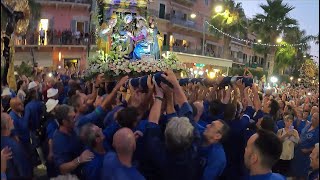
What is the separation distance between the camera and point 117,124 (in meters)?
4.32

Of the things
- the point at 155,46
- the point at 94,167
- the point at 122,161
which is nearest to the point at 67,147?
the point at 94,167

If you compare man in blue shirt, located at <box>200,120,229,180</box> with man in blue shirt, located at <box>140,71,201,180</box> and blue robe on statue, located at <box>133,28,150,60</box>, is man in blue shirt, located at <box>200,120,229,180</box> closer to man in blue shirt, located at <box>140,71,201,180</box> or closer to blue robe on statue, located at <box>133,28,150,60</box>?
man in blue shirt, located at <box>140,71,201,180</box>

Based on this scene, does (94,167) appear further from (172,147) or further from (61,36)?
(61,36)

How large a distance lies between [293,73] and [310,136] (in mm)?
50804

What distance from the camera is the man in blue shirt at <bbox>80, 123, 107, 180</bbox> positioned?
3850 mm

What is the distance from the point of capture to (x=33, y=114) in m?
6.76

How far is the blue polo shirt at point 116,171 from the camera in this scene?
3375 millimetres

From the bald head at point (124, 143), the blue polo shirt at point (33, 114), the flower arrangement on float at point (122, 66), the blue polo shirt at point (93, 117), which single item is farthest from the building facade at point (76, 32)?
the bald head at point (124, 143)

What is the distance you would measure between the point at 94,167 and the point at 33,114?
3.21 metres

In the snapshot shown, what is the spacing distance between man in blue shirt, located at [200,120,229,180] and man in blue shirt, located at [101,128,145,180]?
84 centimetres

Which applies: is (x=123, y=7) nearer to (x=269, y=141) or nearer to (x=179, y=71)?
(x=179, y=71)

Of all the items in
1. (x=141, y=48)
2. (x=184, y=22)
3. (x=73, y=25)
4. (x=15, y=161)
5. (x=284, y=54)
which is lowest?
(x=15, y=161)

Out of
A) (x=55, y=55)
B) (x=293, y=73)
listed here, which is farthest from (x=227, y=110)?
(x=293, y=73)

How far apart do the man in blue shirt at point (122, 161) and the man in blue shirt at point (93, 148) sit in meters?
0.43
